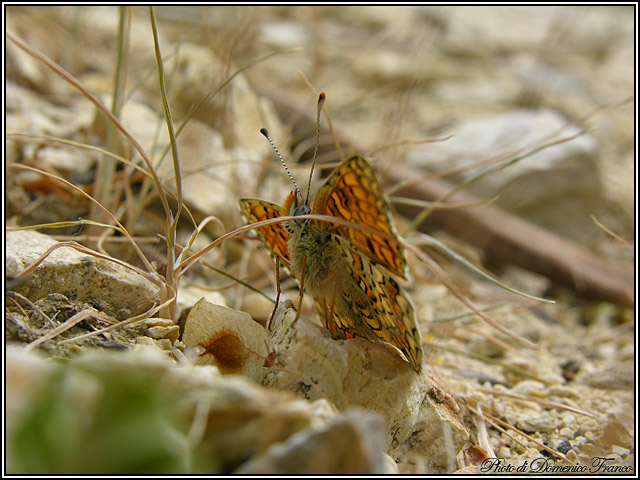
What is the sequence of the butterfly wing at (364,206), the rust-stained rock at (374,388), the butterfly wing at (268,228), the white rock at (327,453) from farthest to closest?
the butterfly wing at (268,228) < the rust-stained rock at (374,388) < the butterfly wing at (364,206) < the white rock at (327,453)

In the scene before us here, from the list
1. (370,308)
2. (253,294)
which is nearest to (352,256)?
(370,308)

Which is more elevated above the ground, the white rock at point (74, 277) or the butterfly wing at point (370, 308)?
the butterfly wing at point (370, 308)

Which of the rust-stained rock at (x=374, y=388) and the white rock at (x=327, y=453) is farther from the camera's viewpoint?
the rust-stained rock at (x=374, y=388)

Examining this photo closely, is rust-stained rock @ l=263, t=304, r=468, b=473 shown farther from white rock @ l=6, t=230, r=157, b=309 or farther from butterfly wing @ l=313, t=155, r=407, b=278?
white rock @ l=6, t=230, r=157, b=309

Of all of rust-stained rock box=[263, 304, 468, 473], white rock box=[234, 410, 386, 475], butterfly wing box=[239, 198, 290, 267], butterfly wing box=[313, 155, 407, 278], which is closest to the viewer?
white rock box=[234, 410, 386, 475]

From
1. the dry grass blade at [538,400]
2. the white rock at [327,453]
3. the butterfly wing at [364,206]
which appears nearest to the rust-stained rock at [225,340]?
the butterfly wing at [364,206]

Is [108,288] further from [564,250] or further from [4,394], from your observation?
[564,250]

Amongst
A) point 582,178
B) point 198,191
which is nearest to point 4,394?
point 198,191

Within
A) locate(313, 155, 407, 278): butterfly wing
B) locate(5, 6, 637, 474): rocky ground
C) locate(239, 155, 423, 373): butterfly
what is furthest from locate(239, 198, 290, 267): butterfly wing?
locate(313, 155, 407, 278): butterfly wing

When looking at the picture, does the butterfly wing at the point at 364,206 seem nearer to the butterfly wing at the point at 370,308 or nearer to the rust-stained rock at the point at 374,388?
the butterfly wing at the point at 370,308
